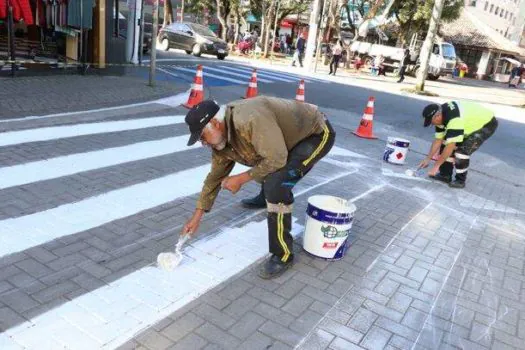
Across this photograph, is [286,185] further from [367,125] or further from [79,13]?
[79,13]

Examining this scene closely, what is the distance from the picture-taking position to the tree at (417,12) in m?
32.0

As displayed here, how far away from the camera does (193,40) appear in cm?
2298

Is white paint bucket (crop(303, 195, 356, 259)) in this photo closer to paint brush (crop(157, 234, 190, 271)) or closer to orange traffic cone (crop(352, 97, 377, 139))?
paint brush (crop(157, 234, 190, 271))

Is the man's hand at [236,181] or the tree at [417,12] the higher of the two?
the tree at [417,12]

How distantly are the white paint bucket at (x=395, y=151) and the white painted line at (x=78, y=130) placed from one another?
3.61 metres

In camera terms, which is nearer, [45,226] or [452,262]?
[45,226]

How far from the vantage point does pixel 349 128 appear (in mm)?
10219

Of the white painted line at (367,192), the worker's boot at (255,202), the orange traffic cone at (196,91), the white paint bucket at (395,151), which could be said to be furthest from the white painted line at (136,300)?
the orange traffic cone at (196,91)

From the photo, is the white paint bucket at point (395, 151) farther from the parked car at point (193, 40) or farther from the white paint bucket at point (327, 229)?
the parked car at point (193, 40)

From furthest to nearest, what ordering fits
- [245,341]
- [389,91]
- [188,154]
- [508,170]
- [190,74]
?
[389,91]
[190,74]
[508,170]
[188,154]
[245,341]

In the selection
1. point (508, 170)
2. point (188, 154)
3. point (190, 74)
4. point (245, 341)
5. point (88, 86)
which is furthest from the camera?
point (190, 74)

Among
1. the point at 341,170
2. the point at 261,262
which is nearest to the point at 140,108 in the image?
the point at 341,170

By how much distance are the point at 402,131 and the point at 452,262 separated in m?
6.73

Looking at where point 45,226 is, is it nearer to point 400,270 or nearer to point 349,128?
point 400,270
